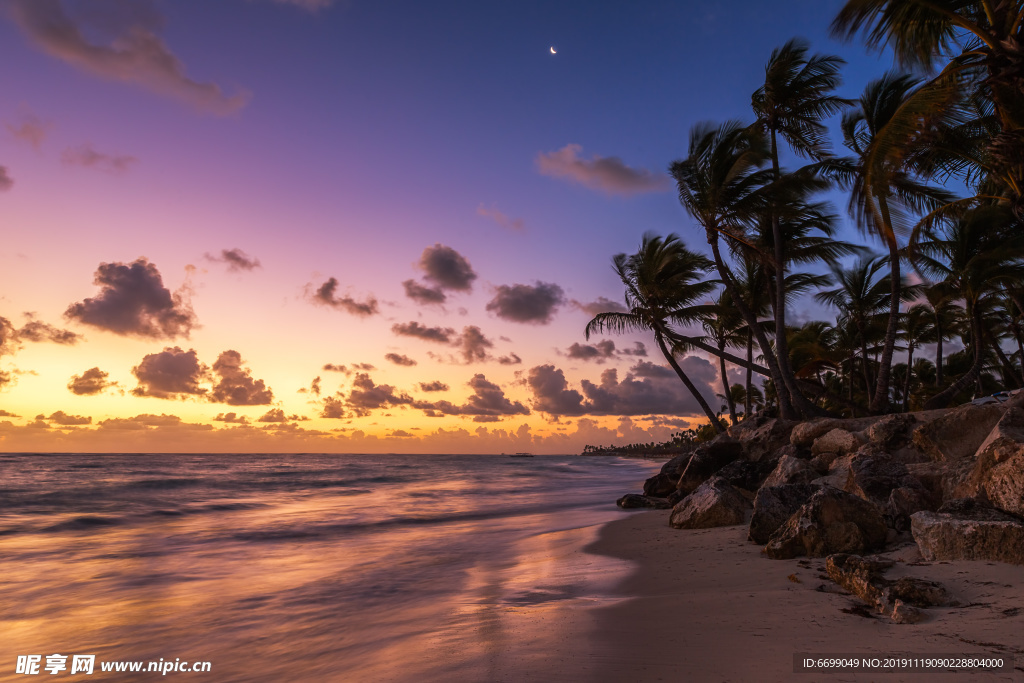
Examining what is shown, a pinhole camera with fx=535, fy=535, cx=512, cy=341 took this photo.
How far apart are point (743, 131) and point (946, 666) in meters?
17.3

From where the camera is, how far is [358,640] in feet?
16.4

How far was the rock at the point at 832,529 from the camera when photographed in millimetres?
5512

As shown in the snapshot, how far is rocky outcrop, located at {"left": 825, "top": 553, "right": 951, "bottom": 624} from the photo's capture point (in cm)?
377

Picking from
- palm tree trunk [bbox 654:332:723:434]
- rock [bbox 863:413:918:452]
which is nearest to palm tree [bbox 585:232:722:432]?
palm tree trunk [bbox 654:332:723:434]

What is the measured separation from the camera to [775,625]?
13.1 feet

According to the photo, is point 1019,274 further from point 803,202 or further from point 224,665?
point 224,665

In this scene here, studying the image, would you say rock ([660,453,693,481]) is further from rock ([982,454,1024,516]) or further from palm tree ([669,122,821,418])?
rock ([982,454,1024,516])

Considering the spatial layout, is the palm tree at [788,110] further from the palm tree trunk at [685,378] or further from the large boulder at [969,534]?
the large boulder at [969,534]

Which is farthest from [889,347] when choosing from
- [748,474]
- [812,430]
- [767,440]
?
[748,474]

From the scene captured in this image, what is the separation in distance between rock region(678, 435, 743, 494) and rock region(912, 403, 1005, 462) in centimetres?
506

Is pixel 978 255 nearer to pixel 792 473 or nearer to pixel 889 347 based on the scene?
pixel 889 347

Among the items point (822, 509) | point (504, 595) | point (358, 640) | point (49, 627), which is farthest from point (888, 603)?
point (49, 627)

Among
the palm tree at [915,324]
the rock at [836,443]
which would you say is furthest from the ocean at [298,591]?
the palm tree at [915,324]

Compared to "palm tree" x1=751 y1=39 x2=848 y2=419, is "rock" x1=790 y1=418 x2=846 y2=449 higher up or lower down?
lower down
